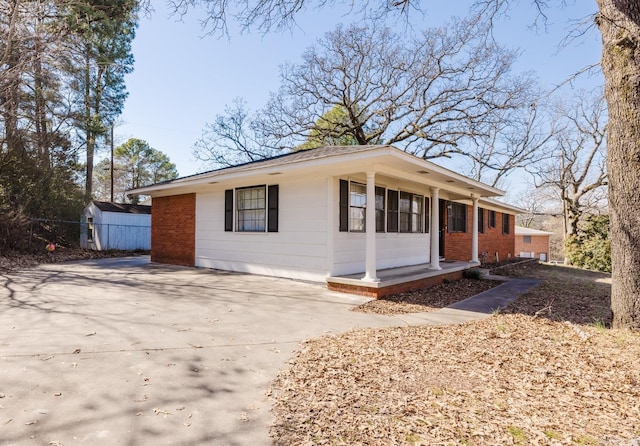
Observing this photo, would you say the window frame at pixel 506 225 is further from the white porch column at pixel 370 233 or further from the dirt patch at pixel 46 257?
the dirt patch at pixel 46 257

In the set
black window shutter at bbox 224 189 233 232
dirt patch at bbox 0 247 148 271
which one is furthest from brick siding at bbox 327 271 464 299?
dirt patch at bbox 0 247 148 271

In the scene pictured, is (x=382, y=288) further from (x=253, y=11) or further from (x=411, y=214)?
(x=253, y=11)

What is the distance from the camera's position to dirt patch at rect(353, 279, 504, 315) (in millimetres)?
6094

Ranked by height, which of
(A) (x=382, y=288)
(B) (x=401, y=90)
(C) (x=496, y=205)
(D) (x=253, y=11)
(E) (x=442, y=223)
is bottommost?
(A) (x=382, y=288)

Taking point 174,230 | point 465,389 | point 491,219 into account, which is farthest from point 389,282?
point 491,219

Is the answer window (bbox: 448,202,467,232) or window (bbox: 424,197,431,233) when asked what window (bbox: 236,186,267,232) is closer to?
window (bbox: 424,197,431,233)

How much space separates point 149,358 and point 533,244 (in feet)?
134

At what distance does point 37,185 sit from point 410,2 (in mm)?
16079

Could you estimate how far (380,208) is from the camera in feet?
29.7

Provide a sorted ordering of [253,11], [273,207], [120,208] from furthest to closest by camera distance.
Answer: [120,208] → [273,207] → [253,11]

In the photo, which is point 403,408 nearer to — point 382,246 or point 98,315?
point 98,315

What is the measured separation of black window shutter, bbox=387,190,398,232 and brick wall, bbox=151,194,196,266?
19.7 feet

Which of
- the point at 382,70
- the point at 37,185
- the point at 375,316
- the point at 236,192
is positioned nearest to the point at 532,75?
the point at 382,70

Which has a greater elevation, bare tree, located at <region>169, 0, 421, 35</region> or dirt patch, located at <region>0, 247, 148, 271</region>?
bare tree, located at <region>169, 0, 421, 35</region>
